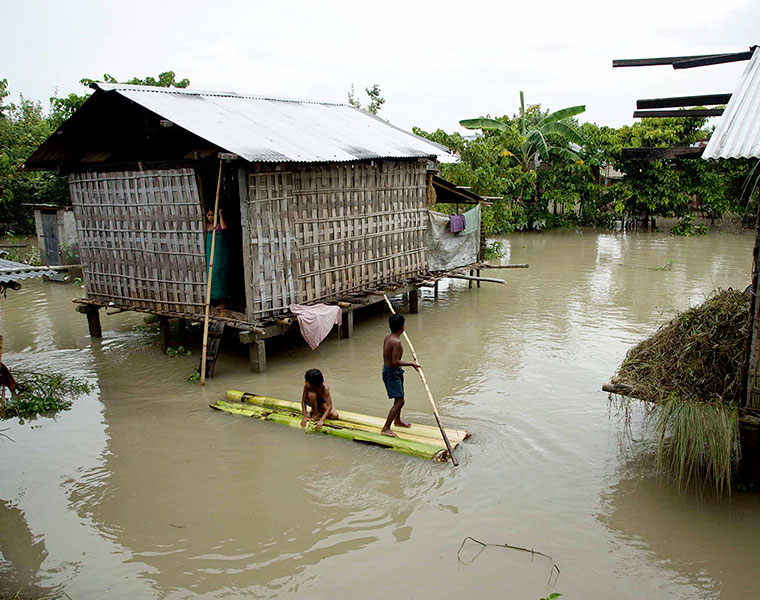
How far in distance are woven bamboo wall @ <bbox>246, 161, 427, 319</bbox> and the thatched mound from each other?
470cm

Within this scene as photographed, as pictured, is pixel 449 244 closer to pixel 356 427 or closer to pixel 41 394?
pixel 356 427

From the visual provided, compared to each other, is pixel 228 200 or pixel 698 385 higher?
pixel 228 200

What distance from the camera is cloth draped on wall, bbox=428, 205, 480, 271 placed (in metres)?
12.3

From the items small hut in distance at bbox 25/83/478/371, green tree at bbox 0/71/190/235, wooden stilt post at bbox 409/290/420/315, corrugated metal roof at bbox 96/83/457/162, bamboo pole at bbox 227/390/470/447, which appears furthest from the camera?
green tree at bbox 0/71/190/235

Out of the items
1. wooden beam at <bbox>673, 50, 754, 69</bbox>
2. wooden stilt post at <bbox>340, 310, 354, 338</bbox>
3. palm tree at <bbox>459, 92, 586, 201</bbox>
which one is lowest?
wooden stilt post at <bbox>340, 310, 354, 338</bbox>

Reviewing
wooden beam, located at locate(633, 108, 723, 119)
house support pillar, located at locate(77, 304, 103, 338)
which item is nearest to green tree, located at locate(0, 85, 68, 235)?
house support pillar, located at locate(77, 304, 103, 338)

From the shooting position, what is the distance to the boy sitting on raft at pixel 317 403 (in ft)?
21.0

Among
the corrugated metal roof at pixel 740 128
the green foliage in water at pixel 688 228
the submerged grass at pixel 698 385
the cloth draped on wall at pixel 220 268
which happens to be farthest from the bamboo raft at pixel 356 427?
the green foliage in water at pixel 688 228

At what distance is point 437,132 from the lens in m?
19.7

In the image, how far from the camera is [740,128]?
15.5 feet

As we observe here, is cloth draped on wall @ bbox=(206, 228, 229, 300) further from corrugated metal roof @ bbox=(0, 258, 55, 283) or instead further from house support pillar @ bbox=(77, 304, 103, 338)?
corrugated metal roof @ bbox=(0, 258, 55, 283)

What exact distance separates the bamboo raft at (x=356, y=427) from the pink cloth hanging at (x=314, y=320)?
52.2 inches

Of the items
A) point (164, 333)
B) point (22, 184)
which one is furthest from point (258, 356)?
point (22, 184)

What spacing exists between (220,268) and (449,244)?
5520 millimetres
